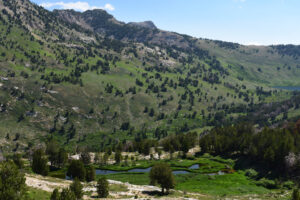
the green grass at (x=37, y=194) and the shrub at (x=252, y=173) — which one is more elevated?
the green grass at (x=37, y=194)

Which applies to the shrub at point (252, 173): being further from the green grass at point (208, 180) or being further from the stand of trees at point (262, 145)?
the stand of trees at point (262, 145)

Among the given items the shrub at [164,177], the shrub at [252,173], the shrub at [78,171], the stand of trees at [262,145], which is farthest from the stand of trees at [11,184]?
the stand of trees at [262,145]

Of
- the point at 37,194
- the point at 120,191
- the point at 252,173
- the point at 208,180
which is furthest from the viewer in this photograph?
the point at 252,173

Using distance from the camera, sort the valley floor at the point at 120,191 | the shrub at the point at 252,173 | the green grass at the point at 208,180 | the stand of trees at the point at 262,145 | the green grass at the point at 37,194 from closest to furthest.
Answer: the green grass at the point at 37,194 < the valley floor at the point at 120,191 < the green grass at the point at 208,180 < the shrub at the point at 252,173 < the stand of trees at the point at 262,145

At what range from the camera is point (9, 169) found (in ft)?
169

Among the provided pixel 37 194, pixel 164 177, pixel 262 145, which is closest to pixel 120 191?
pixel 164 177

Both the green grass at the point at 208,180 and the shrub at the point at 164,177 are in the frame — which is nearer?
the shrub at the point at 164,177

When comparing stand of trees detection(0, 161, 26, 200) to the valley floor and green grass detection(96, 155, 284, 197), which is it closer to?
the valley floor

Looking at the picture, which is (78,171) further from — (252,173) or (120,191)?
(252,173)

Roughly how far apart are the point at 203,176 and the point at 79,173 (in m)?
54.6

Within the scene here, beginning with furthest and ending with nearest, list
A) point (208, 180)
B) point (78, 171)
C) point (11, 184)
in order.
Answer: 1. point (208, 180)
2. point (78, 171)
3. point (11, 184)

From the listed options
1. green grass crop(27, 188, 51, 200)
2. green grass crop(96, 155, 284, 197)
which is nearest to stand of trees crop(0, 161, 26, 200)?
green grass crop(27, 188, 51, 200)

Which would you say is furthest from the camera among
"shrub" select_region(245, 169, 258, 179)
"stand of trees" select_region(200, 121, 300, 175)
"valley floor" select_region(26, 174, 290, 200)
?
"stand of trees" select_region(200, 121, 300, 175)

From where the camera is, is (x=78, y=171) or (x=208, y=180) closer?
(x=78, y=171)
